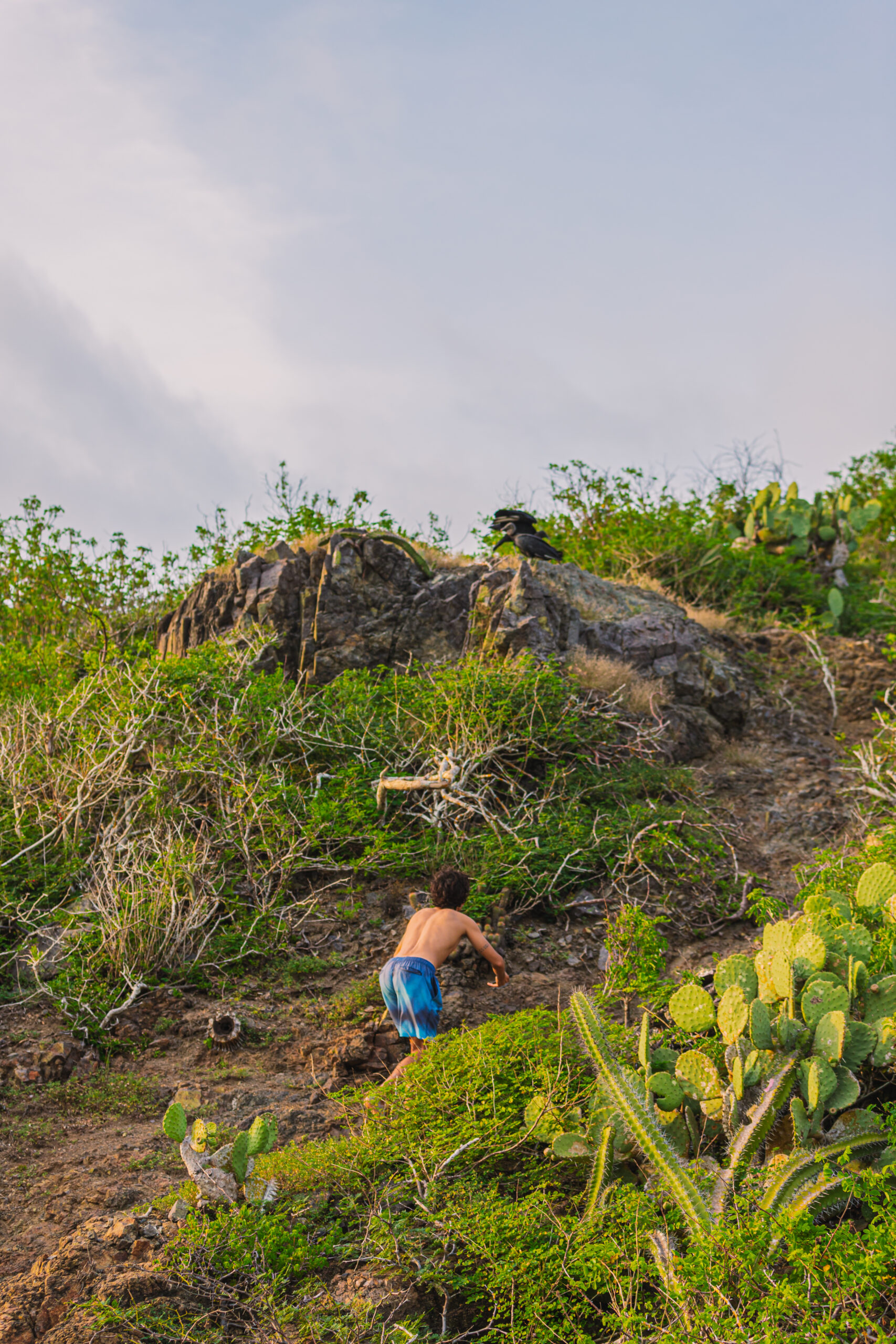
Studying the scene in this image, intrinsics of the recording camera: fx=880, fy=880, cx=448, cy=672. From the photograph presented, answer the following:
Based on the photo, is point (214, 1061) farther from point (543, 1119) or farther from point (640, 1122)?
point (640, 1122)

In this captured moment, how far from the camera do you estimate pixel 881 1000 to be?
3229 mm

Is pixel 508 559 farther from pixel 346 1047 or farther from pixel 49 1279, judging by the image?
pixel 49 1279

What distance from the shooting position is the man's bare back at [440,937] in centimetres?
473

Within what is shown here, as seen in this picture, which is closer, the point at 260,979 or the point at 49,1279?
the point at 49,1279

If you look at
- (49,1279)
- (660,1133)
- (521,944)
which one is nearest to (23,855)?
(521,944)

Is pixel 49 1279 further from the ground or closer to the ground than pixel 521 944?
closer to the ground

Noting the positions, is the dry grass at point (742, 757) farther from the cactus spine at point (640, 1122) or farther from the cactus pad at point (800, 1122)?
the cactus pad at point (800, 1122)

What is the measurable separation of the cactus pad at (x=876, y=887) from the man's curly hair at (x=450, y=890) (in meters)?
2.06

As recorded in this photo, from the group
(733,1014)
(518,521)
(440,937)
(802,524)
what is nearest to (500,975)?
(440,937)

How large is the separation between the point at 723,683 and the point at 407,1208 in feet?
24.7

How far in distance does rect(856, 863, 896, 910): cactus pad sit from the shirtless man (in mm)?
1887

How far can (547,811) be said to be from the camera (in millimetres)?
7023

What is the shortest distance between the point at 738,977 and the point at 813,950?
0.30 meters

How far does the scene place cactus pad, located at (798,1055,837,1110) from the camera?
2830mm
